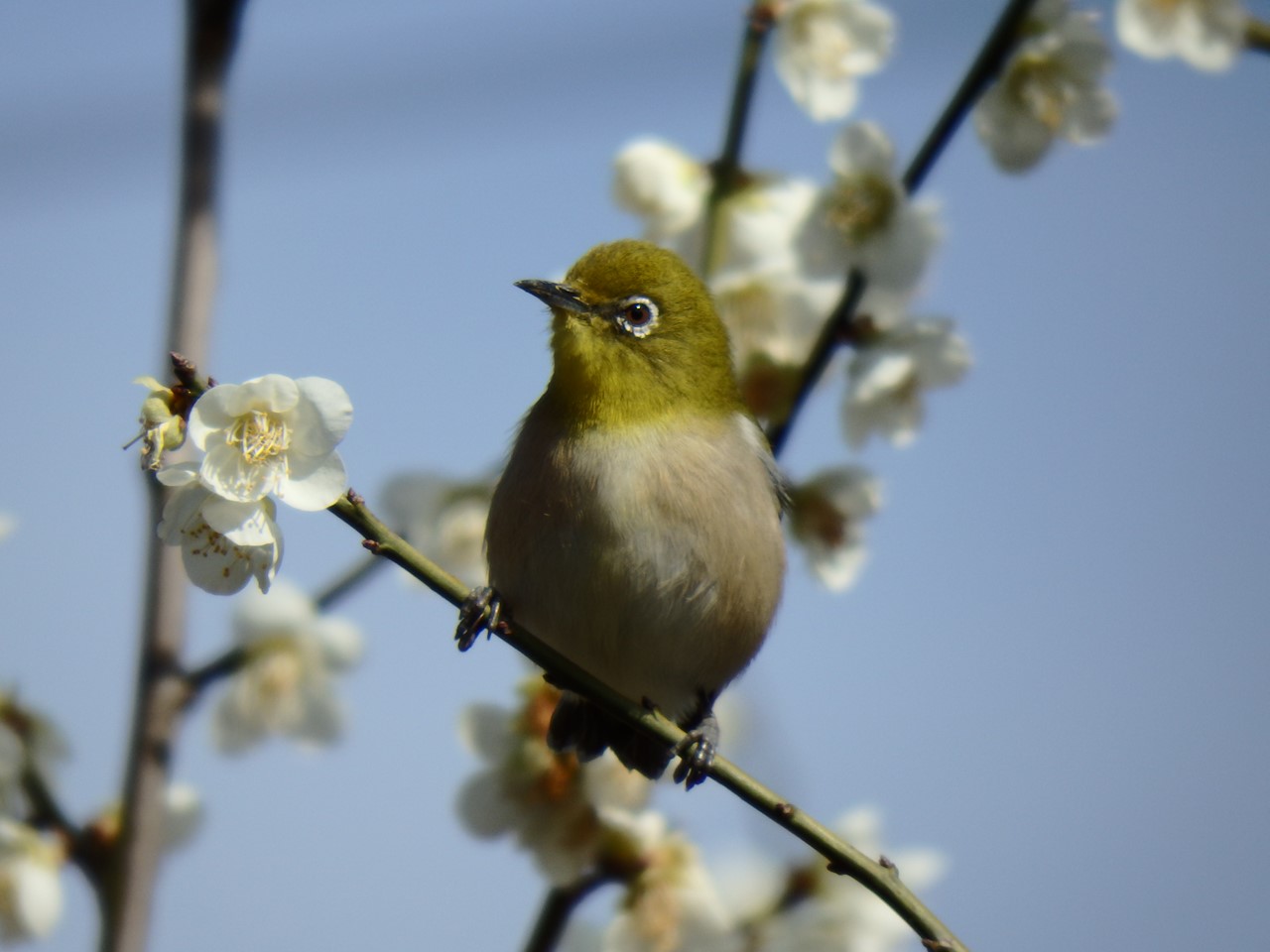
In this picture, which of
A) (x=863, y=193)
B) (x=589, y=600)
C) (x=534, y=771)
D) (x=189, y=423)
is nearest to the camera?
(x=189, y=423)

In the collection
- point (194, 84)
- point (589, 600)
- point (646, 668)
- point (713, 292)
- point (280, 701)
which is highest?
point (194, 84)

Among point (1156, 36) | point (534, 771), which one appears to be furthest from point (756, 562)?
point (1156, 36)

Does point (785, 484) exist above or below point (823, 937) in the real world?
above

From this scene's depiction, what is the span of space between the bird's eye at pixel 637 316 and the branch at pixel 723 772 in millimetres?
1353

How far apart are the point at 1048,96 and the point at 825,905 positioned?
2349 mm

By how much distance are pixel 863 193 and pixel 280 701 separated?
2238 millimetres

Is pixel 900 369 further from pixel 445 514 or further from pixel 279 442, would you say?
pixel 279 442

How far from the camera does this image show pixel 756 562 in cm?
383

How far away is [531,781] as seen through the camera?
3.86 meters

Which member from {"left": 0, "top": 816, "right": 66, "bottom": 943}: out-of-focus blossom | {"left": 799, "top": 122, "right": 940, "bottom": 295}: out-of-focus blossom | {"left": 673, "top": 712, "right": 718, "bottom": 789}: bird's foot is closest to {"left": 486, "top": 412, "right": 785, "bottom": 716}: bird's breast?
{"left": 673, "top": 712, "right": 718, "bottom": 789}: bird's foot

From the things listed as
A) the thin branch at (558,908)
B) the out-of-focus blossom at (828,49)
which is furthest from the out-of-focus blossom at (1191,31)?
the thin branch at (558,908)

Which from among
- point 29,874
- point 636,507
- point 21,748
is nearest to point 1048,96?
point 636,507

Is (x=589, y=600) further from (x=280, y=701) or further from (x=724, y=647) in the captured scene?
(x=280, y=701)

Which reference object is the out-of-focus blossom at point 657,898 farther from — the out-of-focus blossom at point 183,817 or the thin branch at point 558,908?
the out-of-focus blossom at point 183,817
